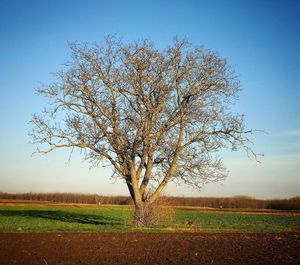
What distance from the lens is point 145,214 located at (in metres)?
25.7

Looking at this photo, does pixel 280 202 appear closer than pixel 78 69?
No

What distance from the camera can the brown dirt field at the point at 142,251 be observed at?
1280 centimetres

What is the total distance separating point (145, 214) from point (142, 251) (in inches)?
430

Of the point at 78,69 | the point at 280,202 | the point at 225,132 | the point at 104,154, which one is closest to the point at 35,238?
the point at 104,154

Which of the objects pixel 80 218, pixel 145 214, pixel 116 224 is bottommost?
pixel 116 224

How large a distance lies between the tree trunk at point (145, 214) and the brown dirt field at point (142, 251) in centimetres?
636

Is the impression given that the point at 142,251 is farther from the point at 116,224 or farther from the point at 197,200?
the point at 197,200

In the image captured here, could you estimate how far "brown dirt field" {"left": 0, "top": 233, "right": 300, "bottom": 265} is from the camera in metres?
12.8

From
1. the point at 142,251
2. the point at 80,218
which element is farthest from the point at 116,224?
the point at 142,251

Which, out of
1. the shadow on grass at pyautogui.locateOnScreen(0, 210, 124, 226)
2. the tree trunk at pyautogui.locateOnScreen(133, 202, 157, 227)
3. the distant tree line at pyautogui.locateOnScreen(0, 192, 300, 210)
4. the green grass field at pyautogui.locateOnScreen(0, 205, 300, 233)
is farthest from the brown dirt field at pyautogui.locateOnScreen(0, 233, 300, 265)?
the distant tree line at pyautogui.locateOnScreen(0, 192, 300, 210)

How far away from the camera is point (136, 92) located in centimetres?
2628

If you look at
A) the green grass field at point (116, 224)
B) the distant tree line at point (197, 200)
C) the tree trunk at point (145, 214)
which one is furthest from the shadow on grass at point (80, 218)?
the distant tree line at point (197, 200)

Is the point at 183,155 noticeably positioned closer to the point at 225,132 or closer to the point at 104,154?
the point at 225,132

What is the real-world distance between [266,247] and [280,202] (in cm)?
8614
